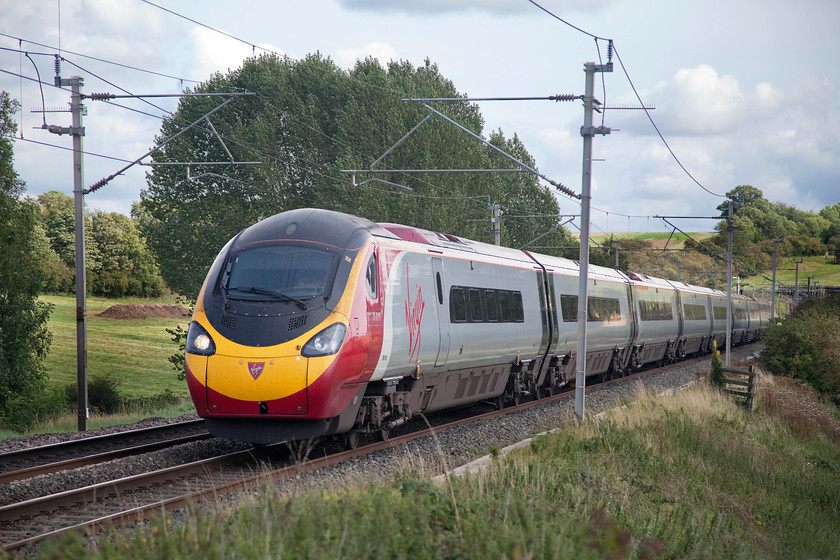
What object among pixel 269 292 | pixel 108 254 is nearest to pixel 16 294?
pixel 269 292

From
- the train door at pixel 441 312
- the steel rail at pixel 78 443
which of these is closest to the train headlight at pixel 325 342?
the train door at pixel 441 312

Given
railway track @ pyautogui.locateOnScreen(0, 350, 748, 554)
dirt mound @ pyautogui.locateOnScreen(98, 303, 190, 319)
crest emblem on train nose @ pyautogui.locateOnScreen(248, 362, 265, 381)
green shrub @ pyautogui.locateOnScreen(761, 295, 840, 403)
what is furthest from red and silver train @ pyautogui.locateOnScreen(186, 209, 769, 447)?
dirt mound @ pyautogui.locateOnScreen(98, 303, 190, 319)

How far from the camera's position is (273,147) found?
3584 centimetres

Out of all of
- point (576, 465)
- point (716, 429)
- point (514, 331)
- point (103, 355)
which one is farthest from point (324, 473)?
point (103, 355)

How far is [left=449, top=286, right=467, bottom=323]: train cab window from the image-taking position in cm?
1464

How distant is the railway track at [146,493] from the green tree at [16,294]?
52.0ft

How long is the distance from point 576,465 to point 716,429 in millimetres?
6806

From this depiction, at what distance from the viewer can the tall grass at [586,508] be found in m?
5.40

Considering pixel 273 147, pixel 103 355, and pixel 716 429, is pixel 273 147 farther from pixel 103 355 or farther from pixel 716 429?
pixel 716 429

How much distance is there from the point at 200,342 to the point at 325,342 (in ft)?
5.72

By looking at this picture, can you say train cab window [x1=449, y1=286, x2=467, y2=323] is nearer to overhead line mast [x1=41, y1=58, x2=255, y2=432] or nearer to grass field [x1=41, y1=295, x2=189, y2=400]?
overhead line mast [x1=41, y1=58, x2=255, y2=432]

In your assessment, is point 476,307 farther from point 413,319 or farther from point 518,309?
point 413,319

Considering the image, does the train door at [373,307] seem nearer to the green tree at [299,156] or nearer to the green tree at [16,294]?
the green tree at [16,294]

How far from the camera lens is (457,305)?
48.7 feet
